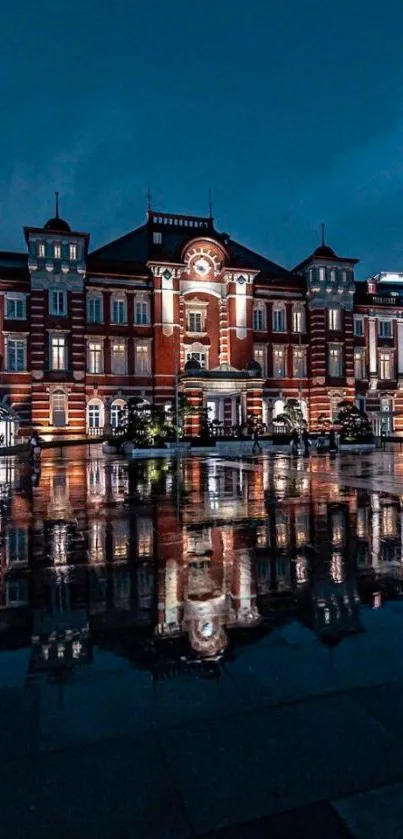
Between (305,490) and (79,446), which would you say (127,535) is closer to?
(305,490)

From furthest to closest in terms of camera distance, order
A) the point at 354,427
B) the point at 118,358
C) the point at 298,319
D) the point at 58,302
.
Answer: the point at 298,319, the point at 118,358, the point at 58,302, the point at 354,427

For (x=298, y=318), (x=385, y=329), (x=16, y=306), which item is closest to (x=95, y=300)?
(x=16, y=306)

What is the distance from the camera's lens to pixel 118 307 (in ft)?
145

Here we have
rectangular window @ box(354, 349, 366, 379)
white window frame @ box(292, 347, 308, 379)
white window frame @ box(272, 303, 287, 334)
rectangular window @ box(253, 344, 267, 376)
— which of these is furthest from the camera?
rectangular window @ box(354, 349, 366, 379)

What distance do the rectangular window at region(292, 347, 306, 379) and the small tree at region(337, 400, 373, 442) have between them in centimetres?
775

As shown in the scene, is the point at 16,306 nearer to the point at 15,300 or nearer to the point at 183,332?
the point at 15,300

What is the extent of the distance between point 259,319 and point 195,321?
5.89 metres

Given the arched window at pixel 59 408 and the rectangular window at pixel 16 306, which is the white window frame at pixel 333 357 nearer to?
the arched window at pixel 59 408

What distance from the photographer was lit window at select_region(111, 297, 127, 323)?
4409cm

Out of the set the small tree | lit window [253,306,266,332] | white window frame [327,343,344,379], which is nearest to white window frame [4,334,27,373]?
lit window [253,306,266,332]

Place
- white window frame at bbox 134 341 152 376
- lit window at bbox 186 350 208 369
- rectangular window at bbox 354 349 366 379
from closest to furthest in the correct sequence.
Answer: white window frame at bbox 134 341 152 376 < lit window at bbox 186 350 208 369 < rectangular window at bbox 354 349 366 379

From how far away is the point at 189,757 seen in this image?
250cm

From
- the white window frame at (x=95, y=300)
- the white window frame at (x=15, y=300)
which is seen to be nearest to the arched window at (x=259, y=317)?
the white window frame at (x=95, y=300)

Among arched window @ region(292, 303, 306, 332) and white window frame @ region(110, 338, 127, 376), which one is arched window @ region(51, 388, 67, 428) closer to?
white window frame @ region(110, 338, 127, 376)
